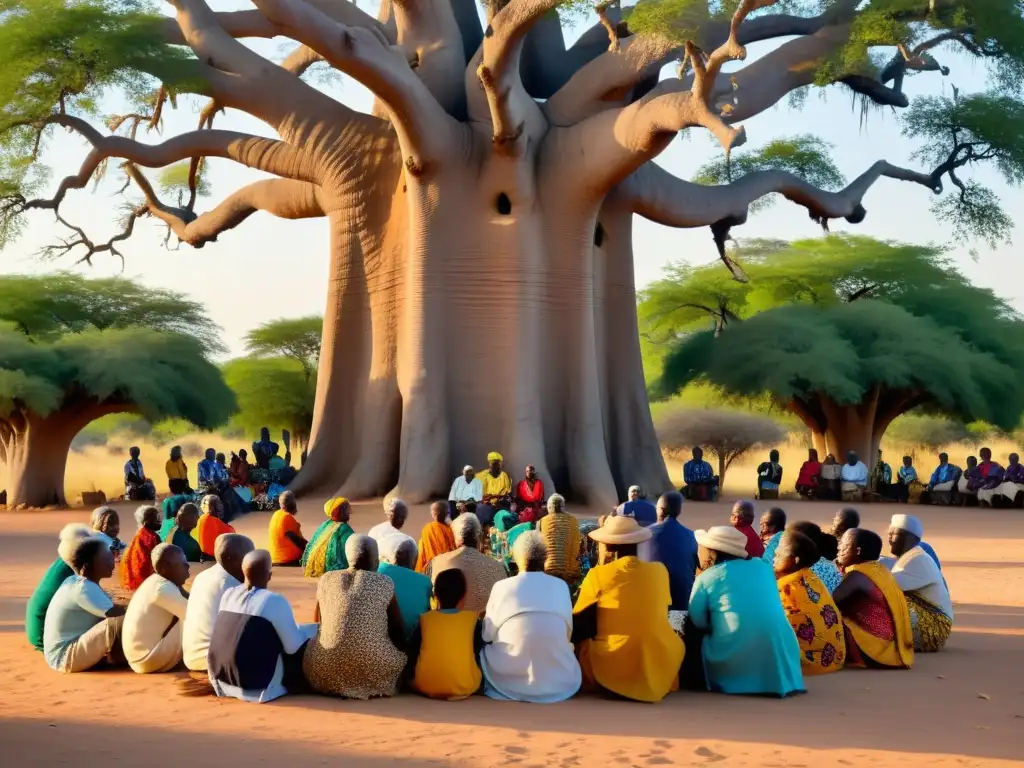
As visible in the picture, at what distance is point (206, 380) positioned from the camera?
76.3 ft

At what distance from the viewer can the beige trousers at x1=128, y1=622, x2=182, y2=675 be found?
271 inches

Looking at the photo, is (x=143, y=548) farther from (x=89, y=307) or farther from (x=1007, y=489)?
(x=89, y=307)

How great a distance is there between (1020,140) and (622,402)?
651 centimetres

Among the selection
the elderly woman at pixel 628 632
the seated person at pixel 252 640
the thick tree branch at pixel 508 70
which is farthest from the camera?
the thick tree branch at pixel 508 70

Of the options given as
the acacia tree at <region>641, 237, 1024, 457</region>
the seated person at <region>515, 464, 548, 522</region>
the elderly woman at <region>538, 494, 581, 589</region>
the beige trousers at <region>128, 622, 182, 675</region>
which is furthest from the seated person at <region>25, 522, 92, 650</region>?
the acacia tree at <region>641, 237, 1024, 457</region>

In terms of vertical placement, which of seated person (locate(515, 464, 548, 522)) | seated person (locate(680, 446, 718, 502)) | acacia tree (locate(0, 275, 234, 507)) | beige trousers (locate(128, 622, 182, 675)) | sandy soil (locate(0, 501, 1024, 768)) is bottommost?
sandy soil (locate(0, 501, 1024, 768))

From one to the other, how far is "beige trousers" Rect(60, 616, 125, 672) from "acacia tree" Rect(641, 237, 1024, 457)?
1820 cm

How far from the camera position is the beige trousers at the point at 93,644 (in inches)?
275

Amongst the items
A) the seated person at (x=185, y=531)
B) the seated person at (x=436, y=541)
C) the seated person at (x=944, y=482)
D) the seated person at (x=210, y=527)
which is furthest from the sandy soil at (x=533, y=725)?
the seated person at (x=944, y=482)

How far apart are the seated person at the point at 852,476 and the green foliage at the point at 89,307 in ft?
39.4

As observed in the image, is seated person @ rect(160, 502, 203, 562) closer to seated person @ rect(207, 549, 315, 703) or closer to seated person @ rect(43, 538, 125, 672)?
seated person @ rect(43, 538, 125, 672)

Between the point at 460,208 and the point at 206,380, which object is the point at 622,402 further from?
the point at 206,380

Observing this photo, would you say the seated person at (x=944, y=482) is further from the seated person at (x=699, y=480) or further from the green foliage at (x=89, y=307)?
the green foliage at (x=89, y=307)

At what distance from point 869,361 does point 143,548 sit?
17.8m
